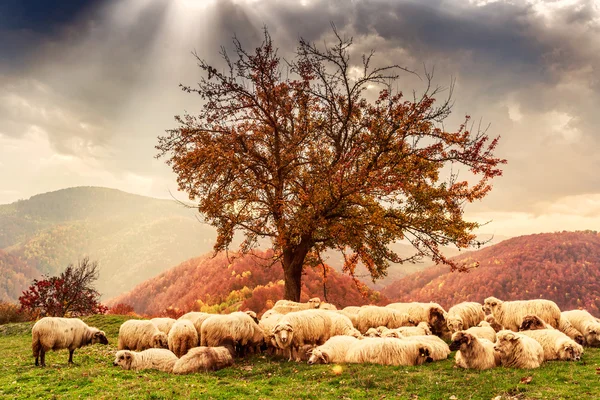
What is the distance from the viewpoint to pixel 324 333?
14.2 meters

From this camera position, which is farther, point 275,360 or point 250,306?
point 250,306

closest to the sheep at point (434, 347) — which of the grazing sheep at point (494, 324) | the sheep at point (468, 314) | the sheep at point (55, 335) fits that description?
the sheep at point (468, 314)

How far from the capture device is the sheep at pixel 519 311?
14438 millimetres

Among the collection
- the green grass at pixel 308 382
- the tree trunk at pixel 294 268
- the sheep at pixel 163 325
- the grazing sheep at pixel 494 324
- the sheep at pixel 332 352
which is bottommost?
the green grass at pixel 308 382

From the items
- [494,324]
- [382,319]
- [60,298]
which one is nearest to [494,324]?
[494,324]

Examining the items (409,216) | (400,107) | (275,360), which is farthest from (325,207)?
(275,360)

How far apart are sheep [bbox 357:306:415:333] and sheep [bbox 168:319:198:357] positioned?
22.7 feet

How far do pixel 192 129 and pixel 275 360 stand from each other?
543 inches

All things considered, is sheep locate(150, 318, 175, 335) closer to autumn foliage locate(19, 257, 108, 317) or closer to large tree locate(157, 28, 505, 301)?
large tree locate(157, 28, 505, 301)

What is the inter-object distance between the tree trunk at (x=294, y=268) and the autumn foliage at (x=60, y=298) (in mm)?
22935

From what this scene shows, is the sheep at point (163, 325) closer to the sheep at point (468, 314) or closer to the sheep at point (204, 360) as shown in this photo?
the sheep at point (204, 360)

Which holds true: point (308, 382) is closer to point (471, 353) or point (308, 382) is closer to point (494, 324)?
point (471, 353)

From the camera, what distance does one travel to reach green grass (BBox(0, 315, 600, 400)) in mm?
8727

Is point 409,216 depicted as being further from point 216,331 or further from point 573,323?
point 216,331
